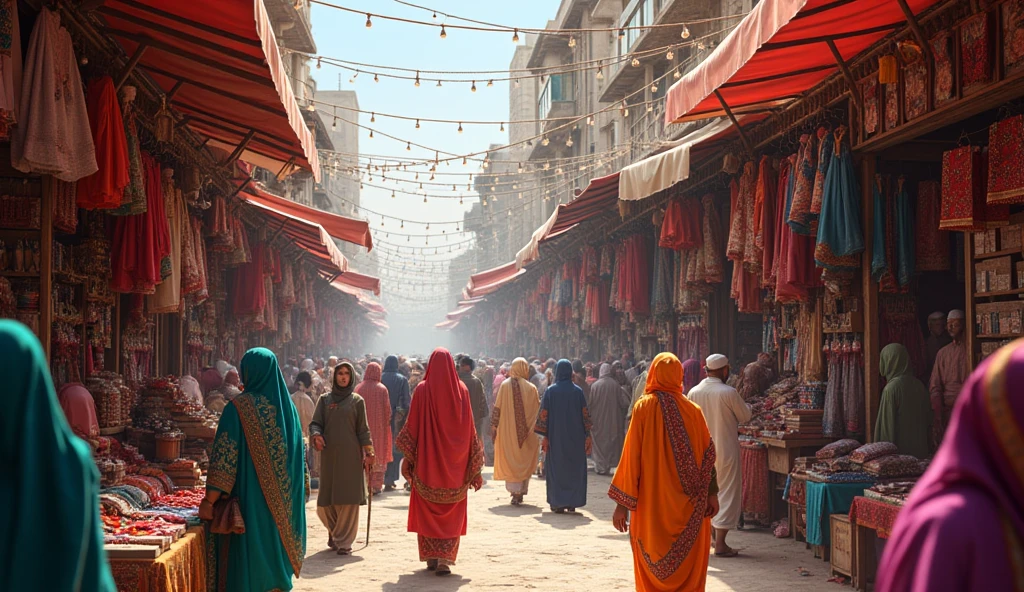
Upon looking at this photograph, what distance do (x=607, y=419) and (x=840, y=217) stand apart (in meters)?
7.22

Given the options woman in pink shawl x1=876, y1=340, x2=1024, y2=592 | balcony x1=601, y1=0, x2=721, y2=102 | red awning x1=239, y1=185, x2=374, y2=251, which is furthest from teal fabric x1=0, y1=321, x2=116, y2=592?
balcony x1=601, y1=0, x2=721, y2=102

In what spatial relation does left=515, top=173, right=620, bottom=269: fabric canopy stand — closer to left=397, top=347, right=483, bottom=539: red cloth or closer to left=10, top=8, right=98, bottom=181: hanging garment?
left=397, top=347, right=483, bottom=539: red cloth

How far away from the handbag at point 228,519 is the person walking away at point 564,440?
5783 mm

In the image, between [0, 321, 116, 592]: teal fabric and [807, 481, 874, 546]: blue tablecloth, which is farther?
[807, 481, 874, 546]: blue tablecloth

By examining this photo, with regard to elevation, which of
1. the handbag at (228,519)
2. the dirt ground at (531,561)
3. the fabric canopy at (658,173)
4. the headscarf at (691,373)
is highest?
the fabric canopy at (658,173)

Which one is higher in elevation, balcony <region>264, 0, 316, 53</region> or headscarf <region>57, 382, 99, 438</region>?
balcony <region>264, 0, 316, 53</region>

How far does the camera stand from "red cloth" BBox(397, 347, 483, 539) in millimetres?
7590

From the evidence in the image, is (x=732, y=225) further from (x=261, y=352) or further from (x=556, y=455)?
(x=261, y=352)

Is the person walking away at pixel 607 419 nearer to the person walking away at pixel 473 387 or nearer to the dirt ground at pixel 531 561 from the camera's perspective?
the person walking away at pixel 473 387

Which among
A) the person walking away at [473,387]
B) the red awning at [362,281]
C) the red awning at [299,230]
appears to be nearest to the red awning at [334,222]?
the red awning at [299,230]

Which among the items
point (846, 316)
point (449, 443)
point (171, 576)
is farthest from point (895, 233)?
point (171, 576)

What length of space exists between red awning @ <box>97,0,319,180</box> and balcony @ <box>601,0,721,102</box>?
24.5 ft

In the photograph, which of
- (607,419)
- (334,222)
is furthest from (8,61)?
(607,419)

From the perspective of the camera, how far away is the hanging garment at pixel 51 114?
16.8ft
